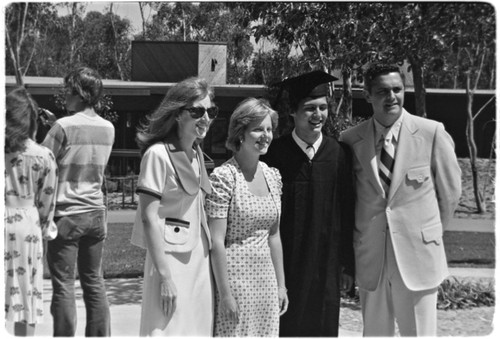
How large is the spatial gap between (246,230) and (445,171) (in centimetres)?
115

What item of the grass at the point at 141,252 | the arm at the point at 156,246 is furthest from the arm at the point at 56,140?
the grass at the point at 141,252

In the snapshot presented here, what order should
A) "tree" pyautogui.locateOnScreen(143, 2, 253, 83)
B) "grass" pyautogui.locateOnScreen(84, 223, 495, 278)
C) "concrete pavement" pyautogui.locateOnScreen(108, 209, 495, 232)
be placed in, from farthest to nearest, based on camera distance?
1. "concrete pavement" pyautogui.locateOnScreen(108, 209, 495, 232)
2. "grass" pyautogui.locateOnScreen(84, 223, 495, 278)
3. "tree" pyautogui.locateOnScreen(143, 2, 253, 83)

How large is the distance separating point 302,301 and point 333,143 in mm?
889

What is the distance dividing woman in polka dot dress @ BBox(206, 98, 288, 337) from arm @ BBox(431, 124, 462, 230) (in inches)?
35.3

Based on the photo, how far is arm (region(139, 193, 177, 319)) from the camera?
3936mm

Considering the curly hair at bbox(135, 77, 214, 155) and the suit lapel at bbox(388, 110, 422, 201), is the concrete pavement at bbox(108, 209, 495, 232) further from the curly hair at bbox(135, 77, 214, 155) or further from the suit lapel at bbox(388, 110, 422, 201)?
the curly hair at bbox(135, 77, 214, 155)

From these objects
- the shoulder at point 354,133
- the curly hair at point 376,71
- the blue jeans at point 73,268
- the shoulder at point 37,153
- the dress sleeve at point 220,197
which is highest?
the curly hair at point 376,71

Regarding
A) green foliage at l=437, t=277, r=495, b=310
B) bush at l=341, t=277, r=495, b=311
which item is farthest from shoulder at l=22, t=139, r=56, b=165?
green foliage at l=437, t=277, r=495, b=310

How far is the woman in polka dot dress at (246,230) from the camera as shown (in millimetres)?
4172

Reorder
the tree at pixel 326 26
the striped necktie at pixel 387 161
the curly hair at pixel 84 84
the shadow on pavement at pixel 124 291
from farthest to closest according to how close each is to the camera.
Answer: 1. the shadow on pavement at pixel 124 291
2. the tree at pixel 326 26
3. the curly hair at pixel 84 84
4. the striped necktie at pixel 387 161

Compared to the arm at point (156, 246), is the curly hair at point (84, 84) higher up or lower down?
higher up

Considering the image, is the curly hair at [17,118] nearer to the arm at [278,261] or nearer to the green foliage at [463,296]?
the arm at [278,261]

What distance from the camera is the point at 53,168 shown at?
459cm

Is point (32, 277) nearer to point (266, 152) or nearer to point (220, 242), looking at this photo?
point (220, 242)
